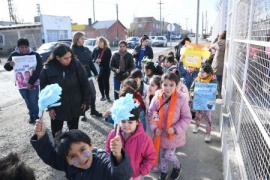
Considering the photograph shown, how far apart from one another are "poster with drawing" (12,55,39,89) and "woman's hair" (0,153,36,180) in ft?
13.2

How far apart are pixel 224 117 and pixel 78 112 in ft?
7.71

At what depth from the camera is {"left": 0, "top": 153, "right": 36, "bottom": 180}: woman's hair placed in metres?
1.19

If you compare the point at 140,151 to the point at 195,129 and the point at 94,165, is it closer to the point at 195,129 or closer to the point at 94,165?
the point at 94,165

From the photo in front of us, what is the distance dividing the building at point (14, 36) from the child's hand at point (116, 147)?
29080 mm

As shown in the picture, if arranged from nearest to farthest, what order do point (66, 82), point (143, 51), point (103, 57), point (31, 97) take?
point (66, 82) → point (31, 97) → point (103, 57) → point (143, 51)

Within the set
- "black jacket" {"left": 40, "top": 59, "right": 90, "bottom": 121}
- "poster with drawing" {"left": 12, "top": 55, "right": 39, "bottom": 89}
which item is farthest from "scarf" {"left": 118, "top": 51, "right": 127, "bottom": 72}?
"black jacket" {"left": 40, "top": 59, "right": 90, "bottom": 121}

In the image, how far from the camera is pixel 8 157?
Answer: 126cm

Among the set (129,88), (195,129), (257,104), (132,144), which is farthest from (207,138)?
(132,144)

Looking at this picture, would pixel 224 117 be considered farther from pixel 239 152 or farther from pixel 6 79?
pixel 6 79

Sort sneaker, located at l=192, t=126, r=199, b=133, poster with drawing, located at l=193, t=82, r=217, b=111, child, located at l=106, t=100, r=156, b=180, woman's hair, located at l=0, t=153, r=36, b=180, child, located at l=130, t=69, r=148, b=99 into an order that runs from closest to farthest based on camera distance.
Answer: woman's hair, located at l=0, t=153, r=36, b=180 → child, located at l=106, t=100, r=156, b=180 → child, located at l=130, t=69, r=148, b=99 → poster with drawing, located at l=193, t=82, r=217, b=111 → sneaker, located at l=192, t=126, r=199, b=133

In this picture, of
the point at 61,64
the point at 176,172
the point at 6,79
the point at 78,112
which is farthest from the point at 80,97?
the point at 6,79

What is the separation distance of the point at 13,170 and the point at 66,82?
6.99 ft

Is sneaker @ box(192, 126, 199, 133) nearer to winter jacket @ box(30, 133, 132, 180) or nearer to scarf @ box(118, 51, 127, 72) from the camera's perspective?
scarf @ box(118, 51, 127, 72)

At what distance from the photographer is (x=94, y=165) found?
177 cm
